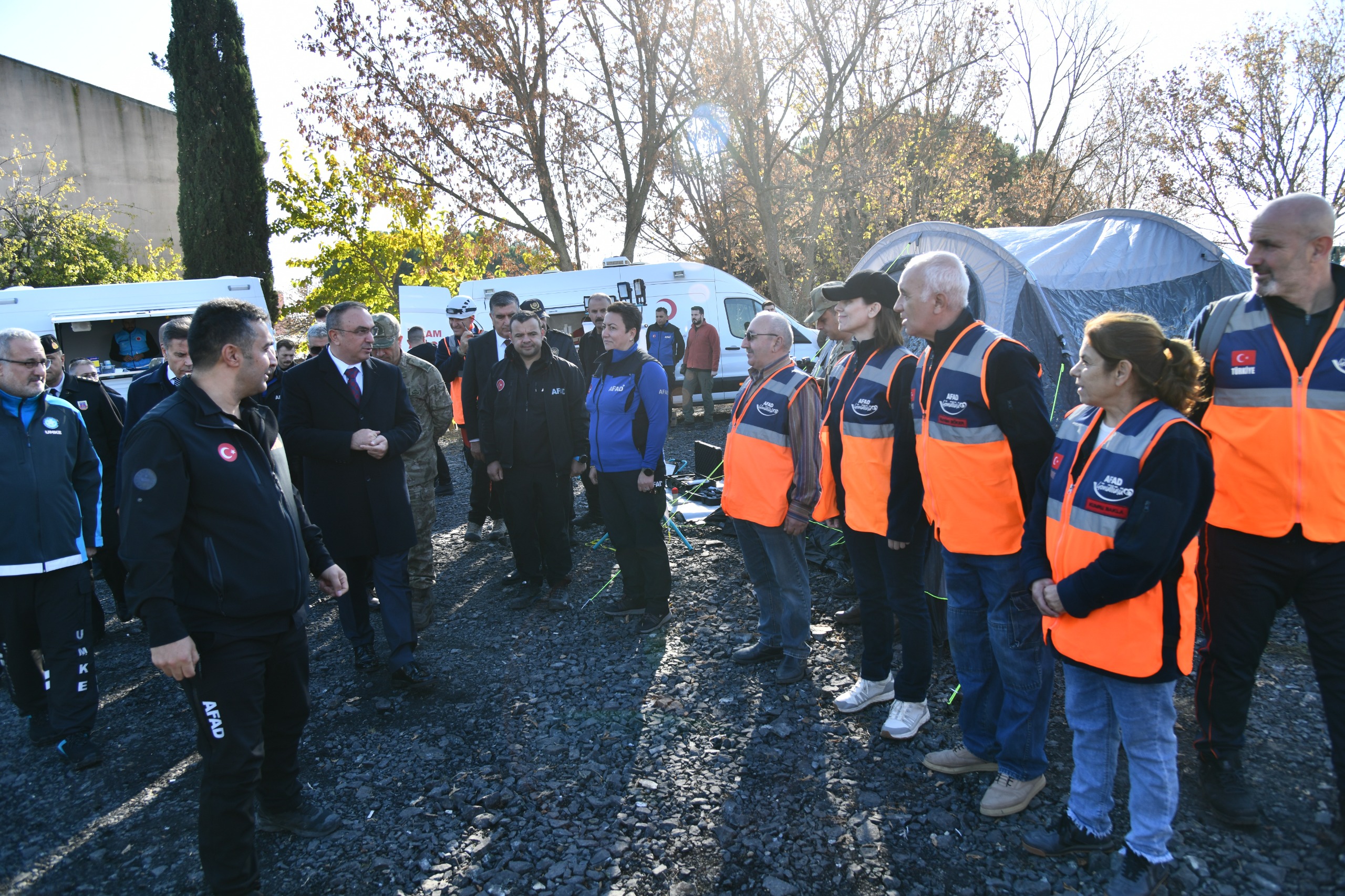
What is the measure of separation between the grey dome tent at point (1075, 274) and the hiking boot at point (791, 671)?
122 inches

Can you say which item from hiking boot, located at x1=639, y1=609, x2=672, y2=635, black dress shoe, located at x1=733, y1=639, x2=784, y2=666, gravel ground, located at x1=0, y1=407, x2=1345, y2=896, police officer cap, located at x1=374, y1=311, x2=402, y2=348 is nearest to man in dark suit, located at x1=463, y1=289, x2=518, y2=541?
police officer cap, located at x1=374, y1=311, x2=402, y2=348

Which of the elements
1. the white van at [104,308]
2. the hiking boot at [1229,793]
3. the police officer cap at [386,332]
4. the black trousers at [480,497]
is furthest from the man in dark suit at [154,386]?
the white van at [104,308]

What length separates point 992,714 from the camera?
3.13 meters

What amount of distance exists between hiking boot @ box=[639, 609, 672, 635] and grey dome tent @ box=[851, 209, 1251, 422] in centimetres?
331

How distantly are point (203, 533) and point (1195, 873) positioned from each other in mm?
3649

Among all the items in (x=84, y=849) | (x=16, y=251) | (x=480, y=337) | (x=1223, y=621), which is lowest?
(x=84, y=849)

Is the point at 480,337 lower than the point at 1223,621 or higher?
higher

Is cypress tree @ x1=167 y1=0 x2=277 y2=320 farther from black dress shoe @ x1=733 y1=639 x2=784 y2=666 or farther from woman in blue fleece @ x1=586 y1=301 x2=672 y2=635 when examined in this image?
black dress shoe @ x1=733 y1=639 x2=784 y2=666

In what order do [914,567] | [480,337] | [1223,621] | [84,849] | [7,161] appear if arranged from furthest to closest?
[7,161], [480,337], [914,567], [84,849], [1223,621]

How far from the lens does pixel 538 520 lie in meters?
5.61

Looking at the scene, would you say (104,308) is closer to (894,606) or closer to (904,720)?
(894,606)

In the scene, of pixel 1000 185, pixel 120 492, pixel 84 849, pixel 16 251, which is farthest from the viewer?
pixel 1000 185

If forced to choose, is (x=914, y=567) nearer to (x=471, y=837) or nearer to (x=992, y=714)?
(x=992, y=714)

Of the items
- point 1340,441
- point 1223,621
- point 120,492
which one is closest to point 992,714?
point 1223,621
